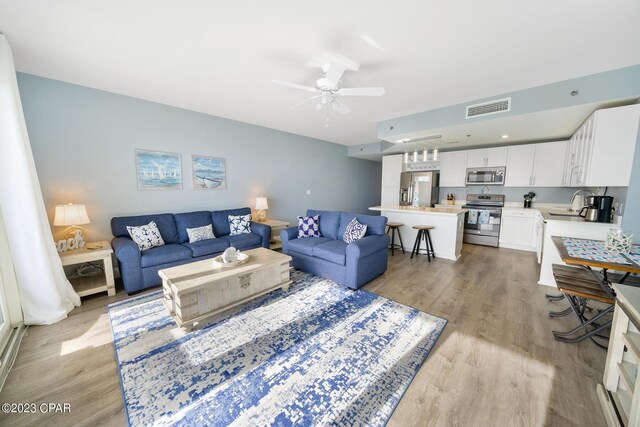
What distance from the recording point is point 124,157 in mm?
3271

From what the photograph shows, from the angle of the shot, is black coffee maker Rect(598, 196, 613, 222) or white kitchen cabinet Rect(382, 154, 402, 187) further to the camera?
white kitchen cabinet Rect(382, 154, 402, 187)

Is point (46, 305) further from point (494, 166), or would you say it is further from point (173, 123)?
point (494, 166)

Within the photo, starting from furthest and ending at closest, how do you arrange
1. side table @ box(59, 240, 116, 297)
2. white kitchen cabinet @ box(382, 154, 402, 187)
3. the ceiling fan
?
white kitchen cabinet @ box(382, 154, 402, 187)
side table @ box(59, 240, 116, 297)
the ceiling fan

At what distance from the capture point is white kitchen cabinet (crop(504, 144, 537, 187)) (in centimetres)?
480

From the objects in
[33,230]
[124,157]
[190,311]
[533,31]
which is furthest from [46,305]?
[533,31]

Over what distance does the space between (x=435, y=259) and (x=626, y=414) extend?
3081mm

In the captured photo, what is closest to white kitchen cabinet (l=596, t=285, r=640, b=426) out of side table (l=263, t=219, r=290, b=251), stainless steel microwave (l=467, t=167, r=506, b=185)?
Result: side table (l=263, t=219, r=290, b=251)

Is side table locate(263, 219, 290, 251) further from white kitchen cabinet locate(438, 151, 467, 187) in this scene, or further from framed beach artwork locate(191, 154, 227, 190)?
white kitchen cabinet locate(438, 151, 467, 187)

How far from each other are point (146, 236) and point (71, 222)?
72 cm

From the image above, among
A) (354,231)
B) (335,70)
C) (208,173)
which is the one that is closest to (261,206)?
(208,173)

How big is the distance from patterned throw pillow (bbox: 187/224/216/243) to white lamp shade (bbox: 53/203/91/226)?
1.15m

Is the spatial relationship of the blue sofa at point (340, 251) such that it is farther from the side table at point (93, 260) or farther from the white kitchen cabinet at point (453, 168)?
the white kitchen cabinet at point (453, 168)

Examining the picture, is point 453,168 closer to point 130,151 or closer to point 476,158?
point 476,158

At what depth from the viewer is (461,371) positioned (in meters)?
1.66
